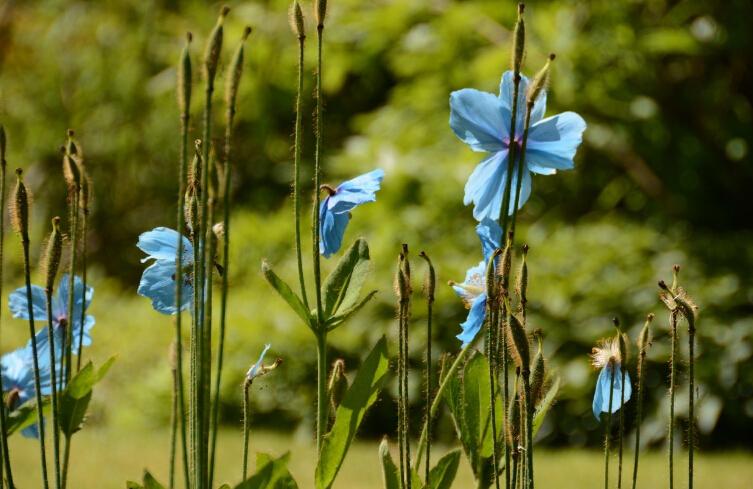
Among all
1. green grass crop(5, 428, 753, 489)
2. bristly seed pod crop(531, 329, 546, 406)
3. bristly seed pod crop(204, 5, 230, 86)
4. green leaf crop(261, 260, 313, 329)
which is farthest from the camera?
green grass crop(5, 428, 753, 489)

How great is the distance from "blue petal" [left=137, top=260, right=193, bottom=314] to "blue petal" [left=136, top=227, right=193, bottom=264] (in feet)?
0.05

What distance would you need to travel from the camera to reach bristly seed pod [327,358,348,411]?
3.86 ft

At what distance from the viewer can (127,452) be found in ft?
14.4

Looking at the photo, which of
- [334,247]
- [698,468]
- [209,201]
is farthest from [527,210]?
[209,201]

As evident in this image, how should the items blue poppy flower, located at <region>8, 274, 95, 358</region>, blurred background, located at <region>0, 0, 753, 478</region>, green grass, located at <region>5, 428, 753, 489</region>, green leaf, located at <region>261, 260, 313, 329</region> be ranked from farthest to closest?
blurred background, located at <region>0, 0, 753, 478</region> < green grass, located at <region>5, 428, 753, 489</region> < blue poppy flower, located at <region>8, 274, 95, 358</region> < green leaf, located at <region>261, 260, 313, 329</region>

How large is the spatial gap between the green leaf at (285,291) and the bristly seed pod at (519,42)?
321mm

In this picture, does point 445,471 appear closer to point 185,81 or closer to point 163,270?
point 163,270

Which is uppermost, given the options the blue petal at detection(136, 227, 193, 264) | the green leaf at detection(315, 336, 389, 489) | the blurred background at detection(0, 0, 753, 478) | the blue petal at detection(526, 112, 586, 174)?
the blurred background at detection(0, 0, 753, 478)

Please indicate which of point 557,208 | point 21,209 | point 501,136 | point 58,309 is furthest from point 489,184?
point 557,208

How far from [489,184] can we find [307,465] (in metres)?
3.04

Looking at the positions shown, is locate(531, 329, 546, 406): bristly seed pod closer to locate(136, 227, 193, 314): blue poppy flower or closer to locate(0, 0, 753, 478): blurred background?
locate(136, 227, 193, 314): blue poppy flower

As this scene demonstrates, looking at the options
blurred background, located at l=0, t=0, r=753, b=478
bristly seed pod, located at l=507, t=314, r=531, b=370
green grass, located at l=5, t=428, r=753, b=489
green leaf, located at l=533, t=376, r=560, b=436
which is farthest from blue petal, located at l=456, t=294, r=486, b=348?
blurred background, located at l=0, t=0, r=753, b=478

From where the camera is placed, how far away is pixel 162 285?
1.16m

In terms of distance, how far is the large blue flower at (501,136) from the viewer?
1.11 m
